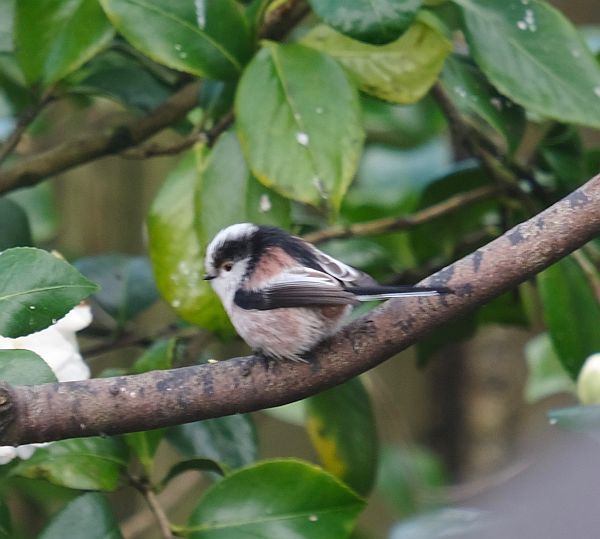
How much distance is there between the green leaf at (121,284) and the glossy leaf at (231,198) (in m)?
0.37

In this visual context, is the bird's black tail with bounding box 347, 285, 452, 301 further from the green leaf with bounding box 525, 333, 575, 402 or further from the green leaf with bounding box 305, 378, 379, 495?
the green leaf with bounding box 525, 333, 575, 402

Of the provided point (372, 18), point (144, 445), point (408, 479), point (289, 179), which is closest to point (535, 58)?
point (372, 18)

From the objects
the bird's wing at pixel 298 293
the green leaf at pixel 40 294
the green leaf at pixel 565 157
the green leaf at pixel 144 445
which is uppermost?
the green leaf at pixel 40 294

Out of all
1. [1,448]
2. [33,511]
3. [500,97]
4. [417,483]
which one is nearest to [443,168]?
[500,97]

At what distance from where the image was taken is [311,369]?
1.13m

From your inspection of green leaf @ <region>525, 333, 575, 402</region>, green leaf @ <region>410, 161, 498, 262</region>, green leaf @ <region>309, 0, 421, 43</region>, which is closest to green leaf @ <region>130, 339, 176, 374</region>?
green leaf @ <region>309, 0, 421, 43</region>

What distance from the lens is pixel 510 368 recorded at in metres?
3.17

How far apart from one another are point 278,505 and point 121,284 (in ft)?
1.97

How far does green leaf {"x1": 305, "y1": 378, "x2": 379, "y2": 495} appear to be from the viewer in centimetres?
156

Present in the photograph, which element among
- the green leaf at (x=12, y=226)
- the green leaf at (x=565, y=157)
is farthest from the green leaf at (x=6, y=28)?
the green leaf at (x=565, y=157)

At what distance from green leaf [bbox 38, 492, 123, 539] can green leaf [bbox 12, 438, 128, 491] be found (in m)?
0.03

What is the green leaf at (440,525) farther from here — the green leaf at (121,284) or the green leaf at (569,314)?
the green leaf at (121,284)

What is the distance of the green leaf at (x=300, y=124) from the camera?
1.28m

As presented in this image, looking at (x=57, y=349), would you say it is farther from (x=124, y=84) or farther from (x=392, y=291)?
(x=124, y=84)
